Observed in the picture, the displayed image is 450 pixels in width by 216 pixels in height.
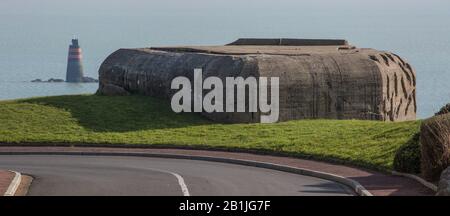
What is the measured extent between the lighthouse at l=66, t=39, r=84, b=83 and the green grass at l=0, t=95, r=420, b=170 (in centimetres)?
10602

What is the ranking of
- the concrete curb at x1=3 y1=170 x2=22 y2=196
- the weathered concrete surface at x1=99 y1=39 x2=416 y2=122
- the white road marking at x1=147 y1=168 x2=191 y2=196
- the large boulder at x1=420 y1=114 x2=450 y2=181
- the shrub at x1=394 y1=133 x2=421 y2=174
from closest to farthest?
the concrete curb at x1=3 y1=170 x2=22 y2=196 → the white road marking at x1=147 y1=168 x2=191 y2=196 → the large boulder at x1=420 y1=114 x2=450 y2=181 → the shrub at x1=394 y1=133 x2=421 y2=174 → the weathered concrete surface at x1=99 y1=39 x2=416 y2=122

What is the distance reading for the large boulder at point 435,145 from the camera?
87.3 ft

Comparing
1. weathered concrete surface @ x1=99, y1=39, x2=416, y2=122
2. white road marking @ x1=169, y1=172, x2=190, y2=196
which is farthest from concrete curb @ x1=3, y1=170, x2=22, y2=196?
weathered concrete surface @ x1=99, y1=39, x2=416, y2=122

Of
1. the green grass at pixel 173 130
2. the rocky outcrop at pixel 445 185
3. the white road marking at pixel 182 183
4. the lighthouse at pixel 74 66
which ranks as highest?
the rocky outcrop at pixel 445 185

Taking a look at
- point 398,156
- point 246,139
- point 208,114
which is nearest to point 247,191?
point 398,156

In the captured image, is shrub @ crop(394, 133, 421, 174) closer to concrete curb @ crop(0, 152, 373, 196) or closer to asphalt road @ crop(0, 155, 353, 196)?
concrete curb @ crop(0, 152, 373, 196)

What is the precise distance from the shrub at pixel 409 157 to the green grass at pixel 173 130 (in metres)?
1.59

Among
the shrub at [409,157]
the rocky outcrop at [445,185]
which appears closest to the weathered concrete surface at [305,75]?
the shrub at [409,157]

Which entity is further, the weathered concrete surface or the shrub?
the weathered concrete surface

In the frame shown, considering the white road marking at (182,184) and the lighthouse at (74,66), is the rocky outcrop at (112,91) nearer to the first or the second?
the white road marking at (182,184)

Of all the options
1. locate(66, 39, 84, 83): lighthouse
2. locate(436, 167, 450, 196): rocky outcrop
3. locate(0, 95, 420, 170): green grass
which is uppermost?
locate(436, 167, 450, 196): rocky outcrop

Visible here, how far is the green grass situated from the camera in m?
35.2

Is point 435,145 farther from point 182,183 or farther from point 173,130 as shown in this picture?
point 173,130

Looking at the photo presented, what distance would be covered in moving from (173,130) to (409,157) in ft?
48.3
